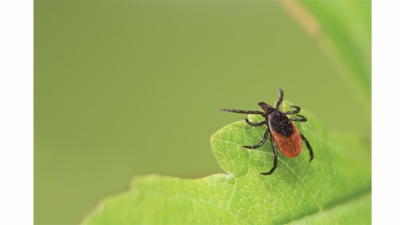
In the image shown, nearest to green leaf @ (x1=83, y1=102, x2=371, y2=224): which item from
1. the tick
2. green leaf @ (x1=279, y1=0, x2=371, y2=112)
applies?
the tick

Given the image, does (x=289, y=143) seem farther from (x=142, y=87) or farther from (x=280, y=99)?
(x=142, y=87)

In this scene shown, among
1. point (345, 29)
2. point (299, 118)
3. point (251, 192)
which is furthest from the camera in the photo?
point (345, 29)

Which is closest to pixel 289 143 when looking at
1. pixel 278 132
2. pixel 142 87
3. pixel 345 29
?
pixel 278 132

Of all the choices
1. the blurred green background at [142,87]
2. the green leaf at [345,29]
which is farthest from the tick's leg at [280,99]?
the green leaf at [345,29]

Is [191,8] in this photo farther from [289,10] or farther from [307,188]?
[307,188]

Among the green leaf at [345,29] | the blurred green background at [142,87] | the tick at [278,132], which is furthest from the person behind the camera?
the green leaf at [345,29]

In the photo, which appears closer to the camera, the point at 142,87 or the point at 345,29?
the point at 142,87

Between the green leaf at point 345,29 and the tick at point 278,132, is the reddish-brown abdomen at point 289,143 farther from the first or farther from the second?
the green leaf at point 345,29
